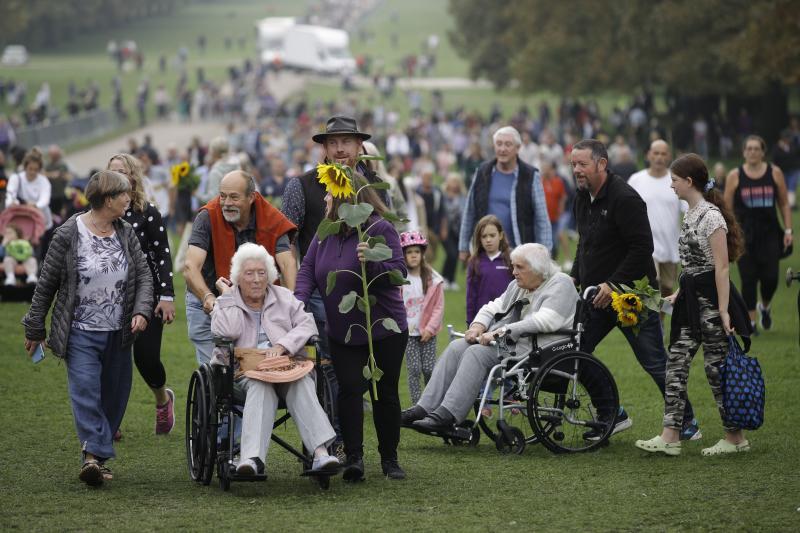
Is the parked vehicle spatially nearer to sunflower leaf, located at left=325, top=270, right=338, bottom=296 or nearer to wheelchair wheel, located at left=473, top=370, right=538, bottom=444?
wheelchair wheel, located at left=473, top=370, right=538, bottom=444

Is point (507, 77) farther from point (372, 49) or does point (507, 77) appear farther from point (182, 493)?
point (182, 493)

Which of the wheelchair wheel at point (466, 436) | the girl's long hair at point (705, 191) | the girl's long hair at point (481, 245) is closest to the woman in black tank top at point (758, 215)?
the girl's long hair at point (481, 245)

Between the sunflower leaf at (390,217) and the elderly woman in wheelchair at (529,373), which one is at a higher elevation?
the sunflower leaf at (390,217)

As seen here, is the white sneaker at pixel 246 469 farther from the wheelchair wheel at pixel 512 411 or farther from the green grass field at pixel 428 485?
the wheelchair wheel at pixel 512 411

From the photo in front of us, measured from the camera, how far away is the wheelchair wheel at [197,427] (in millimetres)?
8398

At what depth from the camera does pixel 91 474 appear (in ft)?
27.8

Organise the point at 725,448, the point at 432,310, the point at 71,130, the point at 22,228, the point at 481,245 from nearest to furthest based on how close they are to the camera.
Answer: the point at 725,448, the point at 481,245, the point at 432,310, the point at 22,228, the point at 71,130

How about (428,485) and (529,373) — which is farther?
(529,373)

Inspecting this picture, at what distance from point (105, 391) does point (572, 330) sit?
3115 millimetres

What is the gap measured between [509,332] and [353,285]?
5.22 feet

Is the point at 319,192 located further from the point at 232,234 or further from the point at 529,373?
the point at 529,373

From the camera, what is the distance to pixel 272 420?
826cm

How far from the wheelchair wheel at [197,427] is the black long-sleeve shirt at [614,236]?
9.81 ft

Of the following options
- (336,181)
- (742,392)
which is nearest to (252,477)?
(336,181)
